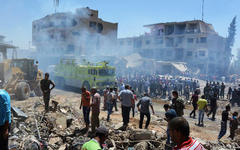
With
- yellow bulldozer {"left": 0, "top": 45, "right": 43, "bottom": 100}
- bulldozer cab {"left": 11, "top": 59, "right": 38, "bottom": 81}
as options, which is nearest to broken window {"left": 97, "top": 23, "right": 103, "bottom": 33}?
yellow bulldozer {"left": 0, "top": 45, "right": 43, "bottom": 100}

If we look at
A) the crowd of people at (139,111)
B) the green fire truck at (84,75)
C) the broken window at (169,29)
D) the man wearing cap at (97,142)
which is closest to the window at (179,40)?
the broken window at (169,29)

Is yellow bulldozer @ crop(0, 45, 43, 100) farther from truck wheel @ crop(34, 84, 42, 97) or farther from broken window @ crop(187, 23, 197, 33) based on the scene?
broken window @ crop(187, 23, 197, 33)

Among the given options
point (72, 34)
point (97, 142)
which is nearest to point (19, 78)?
point (97, 142)

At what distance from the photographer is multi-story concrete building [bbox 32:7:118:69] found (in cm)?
3819

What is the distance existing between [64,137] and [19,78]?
7953 millimetres

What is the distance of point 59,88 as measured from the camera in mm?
19484

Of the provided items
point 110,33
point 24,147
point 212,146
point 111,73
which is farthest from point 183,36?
point 24,147

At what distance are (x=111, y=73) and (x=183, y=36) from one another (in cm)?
2817

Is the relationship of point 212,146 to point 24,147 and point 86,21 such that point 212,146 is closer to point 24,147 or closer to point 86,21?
point 24,147

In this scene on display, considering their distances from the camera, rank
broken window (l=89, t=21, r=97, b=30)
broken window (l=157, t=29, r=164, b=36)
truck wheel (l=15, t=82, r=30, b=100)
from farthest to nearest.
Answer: broken window (l=157, t=29, r=164, b=36) → broken window (l=89, t=21, r=97, b=30) → truck wheel (l=15, t=82, r=30, b=100)

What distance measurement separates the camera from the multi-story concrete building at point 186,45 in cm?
3741

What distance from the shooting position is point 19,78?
12422 mm

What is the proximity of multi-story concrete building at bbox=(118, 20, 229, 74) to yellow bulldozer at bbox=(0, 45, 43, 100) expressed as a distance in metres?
31.0

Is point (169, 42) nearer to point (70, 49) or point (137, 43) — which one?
point (137, 43)
